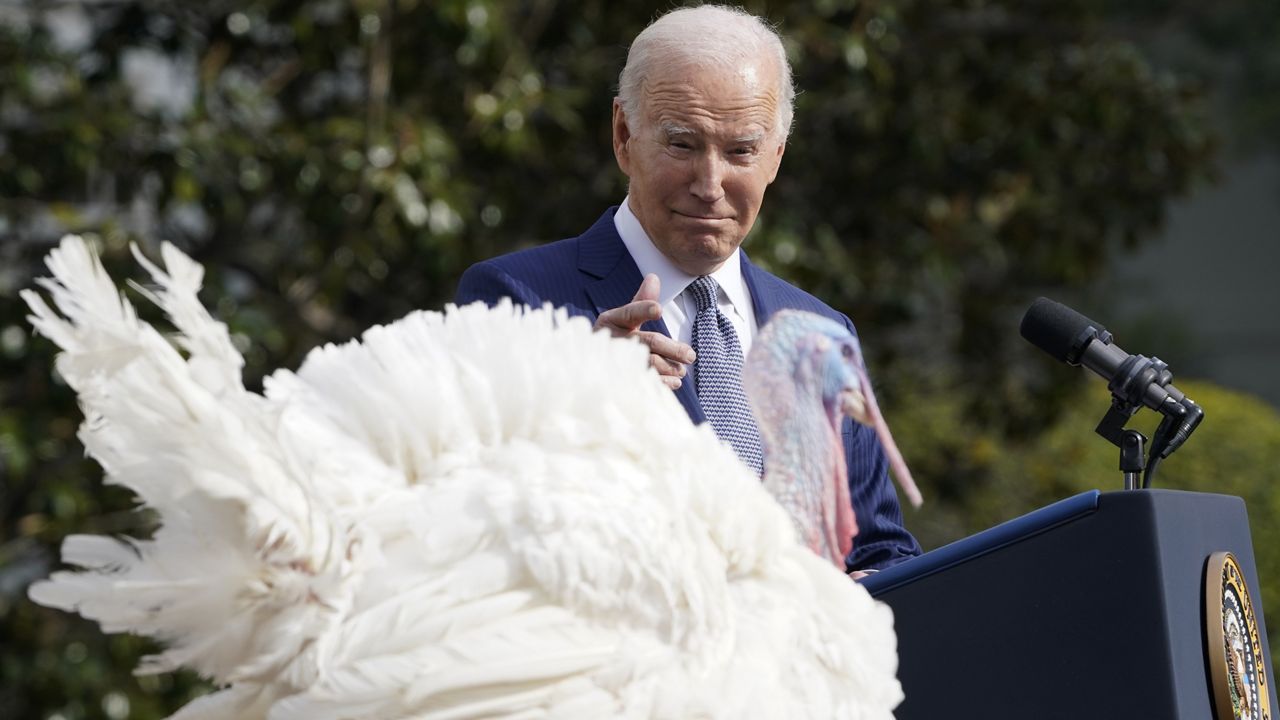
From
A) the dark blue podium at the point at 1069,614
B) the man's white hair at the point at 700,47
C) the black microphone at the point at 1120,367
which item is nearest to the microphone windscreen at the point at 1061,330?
the black microphone at the point at 1120,367

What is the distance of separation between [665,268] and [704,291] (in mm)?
88

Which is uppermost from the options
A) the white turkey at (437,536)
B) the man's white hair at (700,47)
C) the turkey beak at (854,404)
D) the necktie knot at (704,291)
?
the man's white hair at (700,47)

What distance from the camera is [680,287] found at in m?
2.76

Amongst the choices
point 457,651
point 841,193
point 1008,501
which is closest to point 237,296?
point 841,193

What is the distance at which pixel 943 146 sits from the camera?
20.3 ft

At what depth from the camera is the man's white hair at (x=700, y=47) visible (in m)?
2.65

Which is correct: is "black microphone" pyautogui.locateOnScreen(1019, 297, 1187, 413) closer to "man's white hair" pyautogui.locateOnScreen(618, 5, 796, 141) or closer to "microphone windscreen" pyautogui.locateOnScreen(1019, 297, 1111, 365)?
"microphone windscreen" pyautogui.locateOnScreen(1019, 297, 1111, 365)

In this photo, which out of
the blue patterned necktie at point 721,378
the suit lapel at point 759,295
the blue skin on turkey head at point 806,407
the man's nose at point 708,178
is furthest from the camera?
the suit lapel at point 759,295

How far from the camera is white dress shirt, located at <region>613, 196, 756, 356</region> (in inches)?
108

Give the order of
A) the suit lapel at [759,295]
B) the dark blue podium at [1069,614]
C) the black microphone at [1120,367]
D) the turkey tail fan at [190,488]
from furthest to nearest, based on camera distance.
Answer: the suit lapel at [759,295], the black microphone at [1120,367], the dark blue podium at [1069,614], the turkey tail fan at [190,488]

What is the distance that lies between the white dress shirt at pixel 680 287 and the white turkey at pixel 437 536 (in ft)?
2.24

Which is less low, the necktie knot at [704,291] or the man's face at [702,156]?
the man's face at [702,156]

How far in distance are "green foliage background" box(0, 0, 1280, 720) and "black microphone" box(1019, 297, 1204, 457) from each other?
9.54 ft

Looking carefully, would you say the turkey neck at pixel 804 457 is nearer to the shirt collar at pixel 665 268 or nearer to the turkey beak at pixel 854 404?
the turkey beak at pixel 854 404
